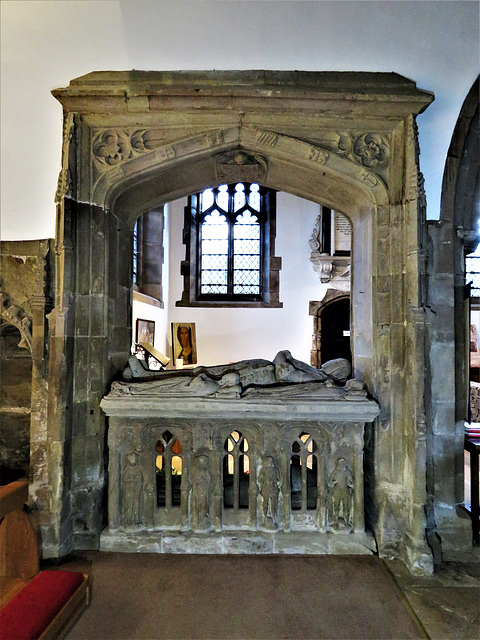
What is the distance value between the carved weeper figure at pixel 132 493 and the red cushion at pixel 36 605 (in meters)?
0.64

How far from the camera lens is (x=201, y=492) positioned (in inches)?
93.7

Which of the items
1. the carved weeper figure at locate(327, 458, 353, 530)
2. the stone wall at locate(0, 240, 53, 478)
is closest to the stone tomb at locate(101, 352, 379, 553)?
the carved weeper figure at locate(327, 458, 353, 530)

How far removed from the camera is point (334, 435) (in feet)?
7.82

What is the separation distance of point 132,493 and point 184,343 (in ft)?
17.5

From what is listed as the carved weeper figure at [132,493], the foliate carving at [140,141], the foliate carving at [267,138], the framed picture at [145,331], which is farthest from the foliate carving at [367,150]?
the framed picture at [145,331]

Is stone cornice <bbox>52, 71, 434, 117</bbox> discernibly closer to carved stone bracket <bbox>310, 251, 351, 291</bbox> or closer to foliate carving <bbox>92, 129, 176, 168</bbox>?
foliate carving <bbox>92, 129, 176, 168</bbox>

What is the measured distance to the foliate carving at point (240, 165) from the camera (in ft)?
8.58

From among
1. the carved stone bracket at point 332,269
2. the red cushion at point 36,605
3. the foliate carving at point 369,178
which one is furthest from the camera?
the carved stone bracket at point 332,269

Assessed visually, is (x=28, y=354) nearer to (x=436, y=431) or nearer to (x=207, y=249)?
(x=436, y=431)

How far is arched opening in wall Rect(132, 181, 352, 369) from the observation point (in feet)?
25.2

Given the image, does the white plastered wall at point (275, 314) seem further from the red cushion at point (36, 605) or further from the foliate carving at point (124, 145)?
the red cushion at point (36, 605)

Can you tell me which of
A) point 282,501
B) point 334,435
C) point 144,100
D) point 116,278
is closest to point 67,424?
point 116,278

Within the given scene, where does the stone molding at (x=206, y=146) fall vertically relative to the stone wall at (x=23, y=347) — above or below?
above

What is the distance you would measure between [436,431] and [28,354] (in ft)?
9.70
